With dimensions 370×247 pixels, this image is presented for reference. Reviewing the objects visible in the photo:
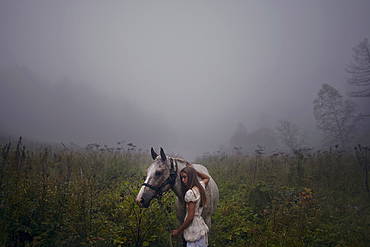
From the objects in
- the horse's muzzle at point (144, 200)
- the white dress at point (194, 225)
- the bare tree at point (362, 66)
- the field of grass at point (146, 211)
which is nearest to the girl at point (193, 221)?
the white dress at point (194, 225)

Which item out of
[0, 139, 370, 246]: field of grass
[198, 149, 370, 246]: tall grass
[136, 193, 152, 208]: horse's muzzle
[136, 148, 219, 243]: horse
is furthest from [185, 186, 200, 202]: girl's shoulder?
[198, 149, 370, 246]: tall grass

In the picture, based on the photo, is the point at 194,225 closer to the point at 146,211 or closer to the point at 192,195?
the point at 192,195

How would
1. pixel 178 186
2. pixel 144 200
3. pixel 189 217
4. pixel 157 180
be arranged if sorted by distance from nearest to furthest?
pixel 189 217 → pixel 144 200 → pixel 157 180 → pixel 178 186

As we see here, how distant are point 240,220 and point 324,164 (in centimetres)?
647

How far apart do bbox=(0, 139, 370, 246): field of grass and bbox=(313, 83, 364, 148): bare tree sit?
1158 centimetres

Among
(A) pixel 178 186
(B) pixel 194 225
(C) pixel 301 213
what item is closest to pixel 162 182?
(A) pixel 178 186

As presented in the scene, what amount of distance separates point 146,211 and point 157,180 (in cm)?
149

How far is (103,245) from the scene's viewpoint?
9.41ft

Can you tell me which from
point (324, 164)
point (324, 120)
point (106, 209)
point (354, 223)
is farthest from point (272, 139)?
point (106, 209)

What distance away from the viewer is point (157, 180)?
2654 millimetres

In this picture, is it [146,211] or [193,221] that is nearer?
[193,221]

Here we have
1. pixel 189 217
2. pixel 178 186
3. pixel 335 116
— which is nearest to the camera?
pixel 189 217

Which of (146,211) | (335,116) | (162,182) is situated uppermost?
(335,116)

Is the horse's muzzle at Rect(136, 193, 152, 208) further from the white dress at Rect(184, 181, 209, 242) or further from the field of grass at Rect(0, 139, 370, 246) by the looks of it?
the white dress at Rect(184, 181, 209, 242)
